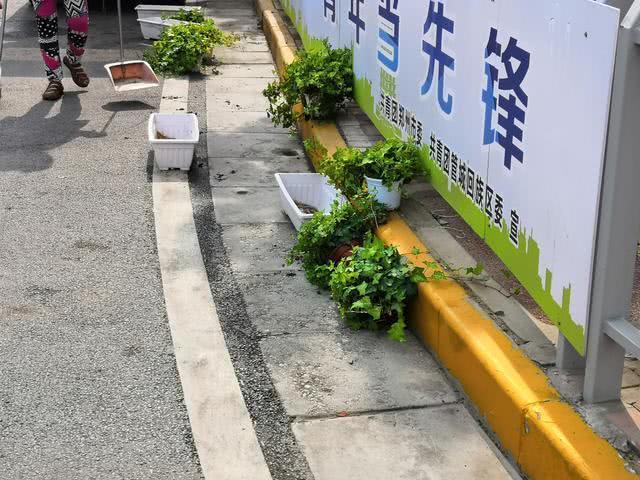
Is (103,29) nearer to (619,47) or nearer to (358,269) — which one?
(358,269)

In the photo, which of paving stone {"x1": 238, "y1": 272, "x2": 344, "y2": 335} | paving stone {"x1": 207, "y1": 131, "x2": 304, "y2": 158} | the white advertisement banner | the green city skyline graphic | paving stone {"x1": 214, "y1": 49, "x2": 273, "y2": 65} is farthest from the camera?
paving stone {"x1": 214, "y1": 49, "x2": 273, "y2": 65}

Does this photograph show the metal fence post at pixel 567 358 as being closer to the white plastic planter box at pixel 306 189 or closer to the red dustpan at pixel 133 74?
the white plastic planter box at pixel 306 189

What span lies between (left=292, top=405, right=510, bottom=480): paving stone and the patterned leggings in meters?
5.74

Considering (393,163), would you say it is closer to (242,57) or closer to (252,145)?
(252,145)

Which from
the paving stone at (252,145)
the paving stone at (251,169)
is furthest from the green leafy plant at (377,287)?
the paving stone at (252,145)

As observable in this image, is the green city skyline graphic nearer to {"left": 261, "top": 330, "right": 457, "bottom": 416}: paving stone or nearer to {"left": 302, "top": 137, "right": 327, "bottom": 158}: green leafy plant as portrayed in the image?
{"left": 261, "top": 330, "right": 457, "bottom": 416}: paving stone

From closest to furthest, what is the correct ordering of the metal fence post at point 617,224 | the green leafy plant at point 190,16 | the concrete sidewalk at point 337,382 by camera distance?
the metal fence post at point 617,224
the concrete sidewalk at point 337,382
the green leafy plant at point 190,16

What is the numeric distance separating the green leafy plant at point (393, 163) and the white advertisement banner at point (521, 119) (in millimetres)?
98

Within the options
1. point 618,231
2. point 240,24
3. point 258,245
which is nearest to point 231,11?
point 240,24

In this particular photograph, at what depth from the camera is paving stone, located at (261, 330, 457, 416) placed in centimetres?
420

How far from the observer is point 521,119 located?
13.3ft

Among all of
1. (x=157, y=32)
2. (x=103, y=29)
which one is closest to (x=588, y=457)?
(x=157, y=32)

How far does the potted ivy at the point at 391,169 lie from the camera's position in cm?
541

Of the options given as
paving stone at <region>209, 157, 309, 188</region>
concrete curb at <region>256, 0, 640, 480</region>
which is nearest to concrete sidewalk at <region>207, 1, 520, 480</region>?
concrete curb at <region>256, 0, 640, 480</region>
